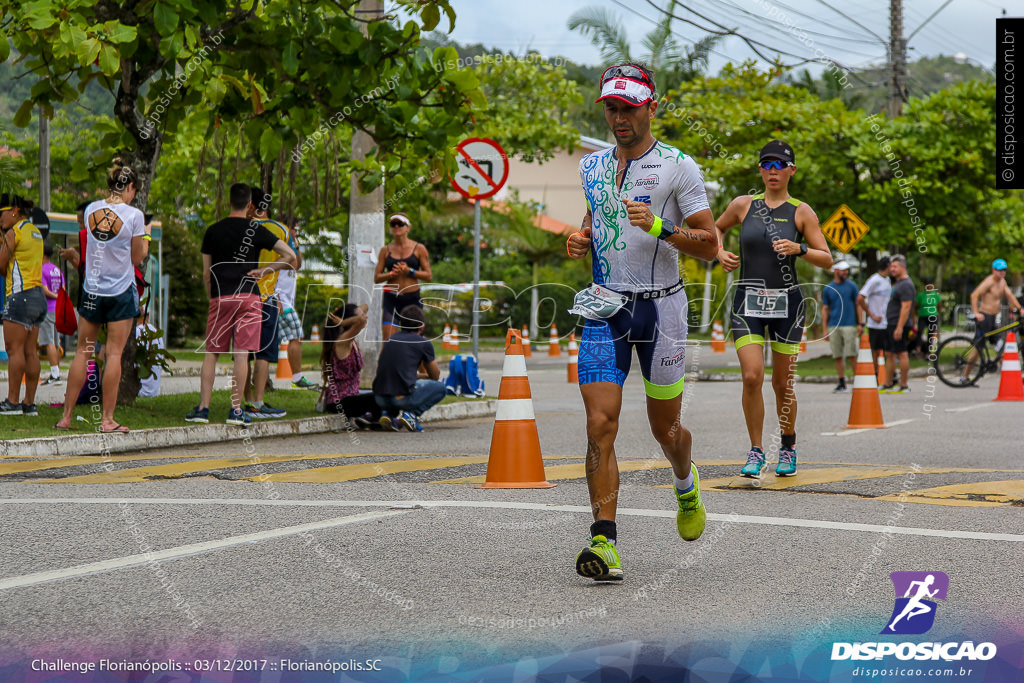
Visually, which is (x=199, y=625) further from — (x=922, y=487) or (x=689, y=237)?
(x=922, y=487)

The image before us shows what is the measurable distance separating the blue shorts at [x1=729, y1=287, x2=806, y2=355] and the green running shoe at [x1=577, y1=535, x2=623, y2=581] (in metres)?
3.31

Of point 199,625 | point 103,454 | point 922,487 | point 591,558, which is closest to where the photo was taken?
point 199,625

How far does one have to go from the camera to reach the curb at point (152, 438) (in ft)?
30.1

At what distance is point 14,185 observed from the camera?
1088cm

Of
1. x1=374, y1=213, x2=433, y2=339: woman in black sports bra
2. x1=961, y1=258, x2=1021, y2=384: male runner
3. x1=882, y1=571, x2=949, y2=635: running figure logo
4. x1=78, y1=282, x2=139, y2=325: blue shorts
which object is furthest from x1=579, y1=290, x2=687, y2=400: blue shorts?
x1=961, y1=258, x2=1021, y2=384: male runner

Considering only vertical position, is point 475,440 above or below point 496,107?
below

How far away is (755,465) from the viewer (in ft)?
25.1

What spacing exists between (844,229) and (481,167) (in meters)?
9.98

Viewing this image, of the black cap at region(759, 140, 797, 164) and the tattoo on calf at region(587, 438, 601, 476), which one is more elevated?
the black cap at region(759, 140, 797, 164)

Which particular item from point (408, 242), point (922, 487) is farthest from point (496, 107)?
point (922, 487)

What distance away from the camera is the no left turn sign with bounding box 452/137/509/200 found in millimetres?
13922

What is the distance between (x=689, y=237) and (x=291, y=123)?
7.55 meters

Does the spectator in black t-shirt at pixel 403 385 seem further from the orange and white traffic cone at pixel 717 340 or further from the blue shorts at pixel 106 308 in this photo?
the orange and white traffic cone at pixel 717 340

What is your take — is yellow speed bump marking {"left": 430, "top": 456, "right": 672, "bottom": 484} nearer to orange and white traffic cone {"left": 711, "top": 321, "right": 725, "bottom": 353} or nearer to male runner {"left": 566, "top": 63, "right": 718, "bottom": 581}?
male runner {"left": 566, "top": 63, "right": 718, "bottom": 581}
